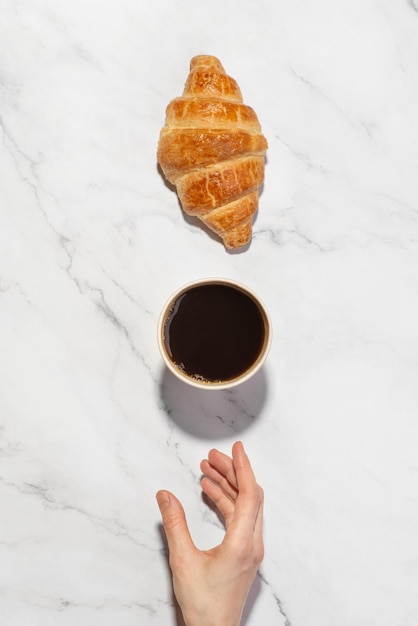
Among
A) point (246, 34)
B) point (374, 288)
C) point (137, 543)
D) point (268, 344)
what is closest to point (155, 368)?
point (268, 344)

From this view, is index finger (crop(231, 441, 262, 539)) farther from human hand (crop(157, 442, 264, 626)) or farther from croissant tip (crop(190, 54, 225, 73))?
croissant tip (crop(190, 54, 225, 73))

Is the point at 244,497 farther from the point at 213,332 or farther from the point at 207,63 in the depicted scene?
the point at 207,63

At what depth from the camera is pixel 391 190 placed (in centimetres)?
116

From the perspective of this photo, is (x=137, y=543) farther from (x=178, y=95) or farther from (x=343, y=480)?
(x=178, y=95)

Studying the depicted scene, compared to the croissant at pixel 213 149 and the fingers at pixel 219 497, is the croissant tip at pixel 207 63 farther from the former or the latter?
the fingers at pixel 219 497

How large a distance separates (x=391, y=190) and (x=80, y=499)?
922mm

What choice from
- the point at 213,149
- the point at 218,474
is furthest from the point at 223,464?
the point at 213,149

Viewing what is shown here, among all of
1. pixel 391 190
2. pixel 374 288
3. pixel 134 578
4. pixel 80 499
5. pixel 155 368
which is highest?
pixel 391 190

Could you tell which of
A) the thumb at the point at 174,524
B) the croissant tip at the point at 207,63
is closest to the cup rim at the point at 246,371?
the thumb at the point at 174,524

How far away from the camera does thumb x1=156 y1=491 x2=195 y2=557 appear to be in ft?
3.33

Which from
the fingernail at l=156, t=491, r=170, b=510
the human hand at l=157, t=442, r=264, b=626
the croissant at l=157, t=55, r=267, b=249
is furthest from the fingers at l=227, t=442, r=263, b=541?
the croissant at l=157, t=55, r=267, b=249

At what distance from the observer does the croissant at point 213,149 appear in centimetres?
101

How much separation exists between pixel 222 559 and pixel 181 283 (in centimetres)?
53

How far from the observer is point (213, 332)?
3.35ft
